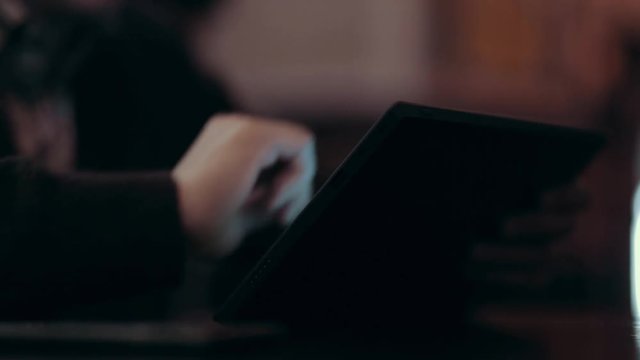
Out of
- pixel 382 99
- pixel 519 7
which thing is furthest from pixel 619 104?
pixel 382 99

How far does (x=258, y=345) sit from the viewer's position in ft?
1.74

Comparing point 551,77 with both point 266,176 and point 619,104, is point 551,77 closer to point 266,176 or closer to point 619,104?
point 619,104

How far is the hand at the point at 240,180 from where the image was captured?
2.36 ft

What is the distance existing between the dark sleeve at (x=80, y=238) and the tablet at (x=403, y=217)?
0.39 ft

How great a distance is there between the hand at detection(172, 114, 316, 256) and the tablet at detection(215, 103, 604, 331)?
0.12 meters

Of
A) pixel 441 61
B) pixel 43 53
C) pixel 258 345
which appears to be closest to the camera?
pixel 258 345

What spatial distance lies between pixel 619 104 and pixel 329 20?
974 millimetres

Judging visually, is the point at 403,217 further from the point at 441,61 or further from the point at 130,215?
the point at 441,61

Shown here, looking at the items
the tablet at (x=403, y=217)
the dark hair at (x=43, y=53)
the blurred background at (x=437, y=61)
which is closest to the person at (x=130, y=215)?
the tablet at (x=403, y=217)

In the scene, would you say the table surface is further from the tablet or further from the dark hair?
the dark hair

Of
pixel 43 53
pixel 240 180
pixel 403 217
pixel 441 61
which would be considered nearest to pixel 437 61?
pixel 441 61

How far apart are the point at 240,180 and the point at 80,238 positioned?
0.13 metres

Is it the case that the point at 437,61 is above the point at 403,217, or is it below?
below

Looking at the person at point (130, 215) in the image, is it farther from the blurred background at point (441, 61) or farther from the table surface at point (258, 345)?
the blurred background at point (441, 61)
